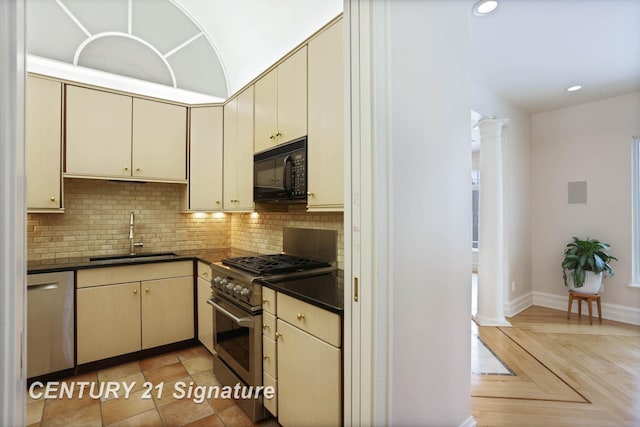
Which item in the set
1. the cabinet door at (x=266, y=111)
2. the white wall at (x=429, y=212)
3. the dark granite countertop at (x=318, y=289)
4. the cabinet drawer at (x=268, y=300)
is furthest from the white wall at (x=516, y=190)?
the cabinet drawer at (x=268, y=300)

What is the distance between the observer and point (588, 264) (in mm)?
3734

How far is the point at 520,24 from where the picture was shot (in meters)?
2.44

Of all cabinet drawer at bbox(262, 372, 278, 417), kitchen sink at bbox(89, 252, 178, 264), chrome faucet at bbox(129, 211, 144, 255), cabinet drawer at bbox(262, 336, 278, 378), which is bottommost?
cabinet drawer at bbox(262, 372, 278, 417)

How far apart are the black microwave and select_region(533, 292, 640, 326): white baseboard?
165 inches

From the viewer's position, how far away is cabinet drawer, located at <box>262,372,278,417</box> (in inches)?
72.9

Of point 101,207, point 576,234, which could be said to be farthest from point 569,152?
point 101,207

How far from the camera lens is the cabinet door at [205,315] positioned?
9.22 feet

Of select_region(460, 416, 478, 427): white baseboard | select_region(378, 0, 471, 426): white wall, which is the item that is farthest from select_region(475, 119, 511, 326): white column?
select_region(378, 0, 471, 426): white wall

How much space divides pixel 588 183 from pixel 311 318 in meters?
4.46

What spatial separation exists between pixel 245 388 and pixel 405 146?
1821 mm

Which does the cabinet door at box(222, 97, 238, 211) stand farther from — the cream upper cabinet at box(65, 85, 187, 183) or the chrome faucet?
the chrome faucet

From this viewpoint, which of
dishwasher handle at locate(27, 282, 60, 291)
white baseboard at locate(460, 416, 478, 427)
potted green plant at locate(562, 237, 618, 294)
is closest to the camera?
white baseboard at locate(460, 416, 478, 427)

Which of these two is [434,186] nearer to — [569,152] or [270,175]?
[270,175]

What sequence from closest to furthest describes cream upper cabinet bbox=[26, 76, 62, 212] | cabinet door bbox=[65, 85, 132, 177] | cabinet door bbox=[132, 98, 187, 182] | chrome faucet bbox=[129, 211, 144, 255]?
cream upper cabinet bbox=[26, 76, 62, 212], cabinet door bbox=[65, 85, 132, 177], cabinet door bbox=[132, 98, 187, 182], chrome faucet bbox=[129, 211, 144, 255]
